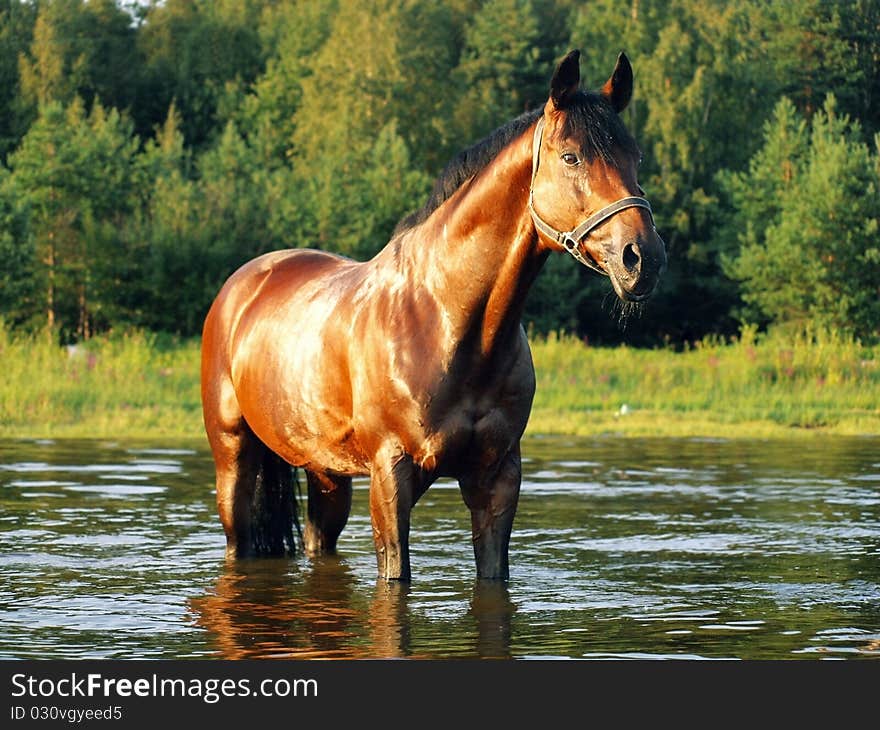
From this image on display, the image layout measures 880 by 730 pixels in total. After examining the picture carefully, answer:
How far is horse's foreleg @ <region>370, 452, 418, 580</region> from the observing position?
780cm

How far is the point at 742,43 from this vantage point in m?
49.8

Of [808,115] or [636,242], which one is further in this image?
[808,115]

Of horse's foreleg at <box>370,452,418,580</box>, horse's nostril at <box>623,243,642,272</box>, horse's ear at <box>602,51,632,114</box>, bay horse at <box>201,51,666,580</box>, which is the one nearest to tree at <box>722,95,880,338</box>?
bay horse at <box>201,51,666,580</box>

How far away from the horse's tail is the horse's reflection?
19.2 inches

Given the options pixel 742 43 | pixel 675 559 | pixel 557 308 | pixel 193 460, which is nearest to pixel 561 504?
pixel 675 559

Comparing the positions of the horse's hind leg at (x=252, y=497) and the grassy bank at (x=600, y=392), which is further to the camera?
the grassy bank at (x=600, y=392)

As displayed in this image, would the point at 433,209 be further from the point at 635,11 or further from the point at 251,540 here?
the point at 635,11

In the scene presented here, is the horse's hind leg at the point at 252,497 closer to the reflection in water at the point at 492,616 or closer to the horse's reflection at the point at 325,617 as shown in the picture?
the horse's reflection at the point at 325,617

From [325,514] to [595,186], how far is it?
3.51 m

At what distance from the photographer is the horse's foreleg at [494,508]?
7910mm

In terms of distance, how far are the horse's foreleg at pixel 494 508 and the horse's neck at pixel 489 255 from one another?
25.1 inches

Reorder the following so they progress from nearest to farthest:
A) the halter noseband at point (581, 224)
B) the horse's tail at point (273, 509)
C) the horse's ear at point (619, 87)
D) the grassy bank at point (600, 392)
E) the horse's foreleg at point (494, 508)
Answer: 1. the halter noseband at point (581, 224)
2. the horse's ear at point (619, 87)
3. the horse's foreleg at point (494, 508)
4. the horse's tail at point (273, 509)
5. the grassy bank at point (600, 392)

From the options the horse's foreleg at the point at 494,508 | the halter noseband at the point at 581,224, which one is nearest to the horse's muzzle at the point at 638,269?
the halter noseband at the point at 581,224

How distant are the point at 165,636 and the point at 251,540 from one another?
2614 millimetres
